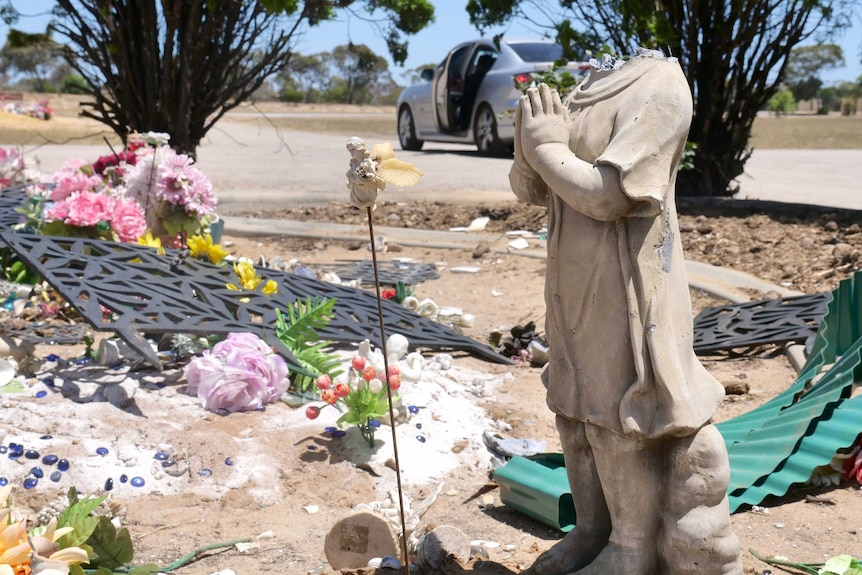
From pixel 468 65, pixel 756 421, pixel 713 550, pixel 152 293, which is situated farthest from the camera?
pixel 468 65

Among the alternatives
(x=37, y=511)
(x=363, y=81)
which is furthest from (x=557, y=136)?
(x=363, y=81)

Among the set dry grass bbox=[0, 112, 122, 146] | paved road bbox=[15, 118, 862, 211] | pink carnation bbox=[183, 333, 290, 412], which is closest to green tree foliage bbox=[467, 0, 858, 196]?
paved road bbox=[15, 118, 862, 211]

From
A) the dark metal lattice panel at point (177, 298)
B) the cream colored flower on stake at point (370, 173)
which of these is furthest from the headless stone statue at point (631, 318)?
the dark metal lattice panel at point (177, 298)

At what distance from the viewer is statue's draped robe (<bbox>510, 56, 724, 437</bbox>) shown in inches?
94.2

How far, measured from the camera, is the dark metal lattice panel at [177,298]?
181 inches

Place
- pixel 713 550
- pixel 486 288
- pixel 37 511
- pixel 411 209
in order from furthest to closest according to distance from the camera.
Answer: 1. pixel 411 209
2. pixel 486 288
3. pixel 37 511
4. pixel 713 550

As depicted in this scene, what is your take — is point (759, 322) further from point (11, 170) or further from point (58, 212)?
point (11, 170)

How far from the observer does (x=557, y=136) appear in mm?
2523

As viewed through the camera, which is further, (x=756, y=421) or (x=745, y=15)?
(x=745, y=15)

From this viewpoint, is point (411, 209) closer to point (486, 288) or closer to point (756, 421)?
point (486, 288)

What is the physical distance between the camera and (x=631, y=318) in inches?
94.7

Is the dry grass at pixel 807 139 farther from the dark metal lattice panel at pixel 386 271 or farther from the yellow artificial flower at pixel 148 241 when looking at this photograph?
the yellow artificial flower at pixel 148 241

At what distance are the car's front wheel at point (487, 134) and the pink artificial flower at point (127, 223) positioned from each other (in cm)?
1099

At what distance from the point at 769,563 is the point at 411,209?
8.32m
